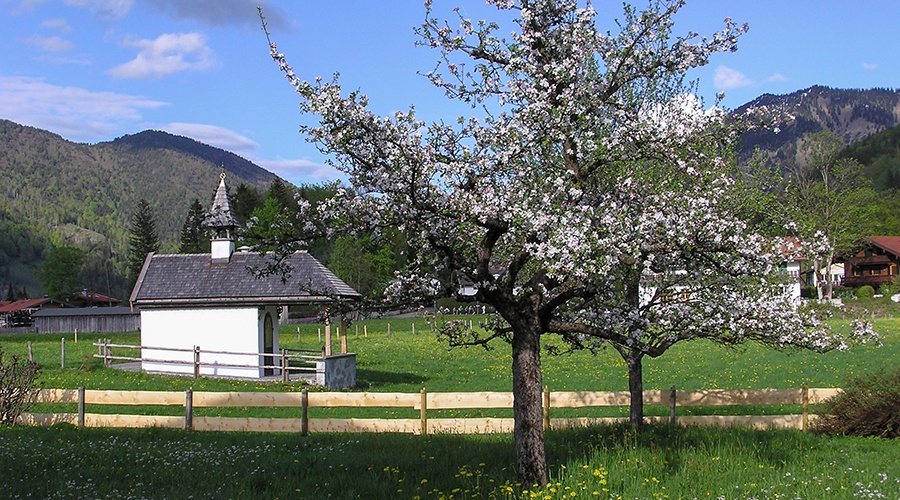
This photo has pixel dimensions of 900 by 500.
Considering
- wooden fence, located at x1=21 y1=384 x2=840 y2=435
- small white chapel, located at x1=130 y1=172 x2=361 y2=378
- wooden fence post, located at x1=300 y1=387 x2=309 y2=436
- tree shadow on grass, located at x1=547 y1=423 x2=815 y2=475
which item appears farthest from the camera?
small white chapel, located at x1=130 y1=172 x2=361 y2=378

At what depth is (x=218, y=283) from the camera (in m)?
28.6

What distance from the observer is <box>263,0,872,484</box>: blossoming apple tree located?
26.9ft

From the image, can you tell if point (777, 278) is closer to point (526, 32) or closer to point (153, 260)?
point (526, 32)

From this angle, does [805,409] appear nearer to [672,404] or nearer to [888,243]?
[672,404]

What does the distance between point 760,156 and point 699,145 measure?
6.80m

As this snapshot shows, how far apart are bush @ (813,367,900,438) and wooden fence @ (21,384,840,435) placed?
1.75 feet

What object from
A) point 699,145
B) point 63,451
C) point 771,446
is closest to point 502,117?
point 699,145

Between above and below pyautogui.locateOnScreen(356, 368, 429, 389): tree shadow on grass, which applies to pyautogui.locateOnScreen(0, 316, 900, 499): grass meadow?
above

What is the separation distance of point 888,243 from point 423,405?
3646 inches

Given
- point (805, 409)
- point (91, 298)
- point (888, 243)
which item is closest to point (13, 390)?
point (805, 409)

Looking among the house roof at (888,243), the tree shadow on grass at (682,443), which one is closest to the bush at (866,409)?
the tree shadow on grass at (682,443)

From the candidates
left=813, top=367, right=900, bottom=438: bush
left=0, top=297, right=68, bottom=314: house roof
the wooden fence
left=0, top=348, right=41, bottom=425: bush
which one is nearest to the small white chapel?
left=0, top=348, right=41, bottom=425: bush

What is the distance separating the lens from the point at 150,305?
94.4ft

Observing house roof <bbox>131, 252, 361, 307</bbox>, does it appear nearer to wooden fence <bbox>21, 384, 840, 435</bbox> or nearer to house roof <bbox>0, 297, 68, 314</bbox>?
wooden fence <bbox>21, 384, 840, 435</bbox>
